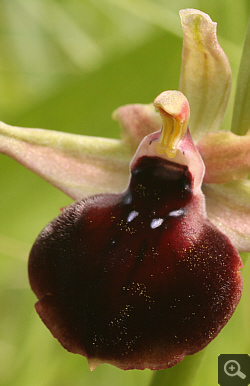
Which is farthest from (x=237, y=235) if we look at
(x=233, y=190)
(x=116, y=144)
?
(x=116, y=144)

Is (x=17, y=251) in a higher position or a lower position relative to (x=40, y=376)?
higher

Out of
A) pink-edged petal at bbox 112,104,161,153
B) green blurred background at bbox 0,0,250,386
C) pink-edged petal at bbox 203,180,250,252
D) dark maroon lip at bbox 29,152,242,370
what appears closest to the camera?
dark maroon lip at bbox 29,152,242,370

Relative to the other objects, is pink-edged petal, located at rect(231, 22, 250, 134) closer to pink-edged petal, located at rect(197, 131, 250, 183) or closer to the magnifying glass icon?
pink-edged petal, located at rect(197, 131, 250, 183)

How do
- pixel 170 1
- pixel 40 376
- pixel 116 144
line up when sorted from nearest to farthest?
pixel 116 144 → pixel 40 376 → pixel 170 1

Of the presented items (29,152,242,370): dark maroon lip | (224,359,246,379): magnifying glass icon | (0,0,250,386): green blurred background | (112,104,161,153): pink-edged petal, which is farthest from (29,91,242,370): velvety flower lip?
(0,0,250,386): green blurred background

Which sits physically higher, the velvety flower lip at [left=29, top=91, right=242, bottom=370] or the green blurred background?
the velvety flower lip at [left=29, top=91, right=242, bottom=370]

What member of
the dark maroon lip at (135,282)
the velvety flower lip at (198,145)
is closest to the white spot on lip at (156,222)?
the dark maroon lip at (135,282)

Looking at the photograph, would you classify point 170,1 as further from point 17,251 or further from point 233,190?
point 233,190
